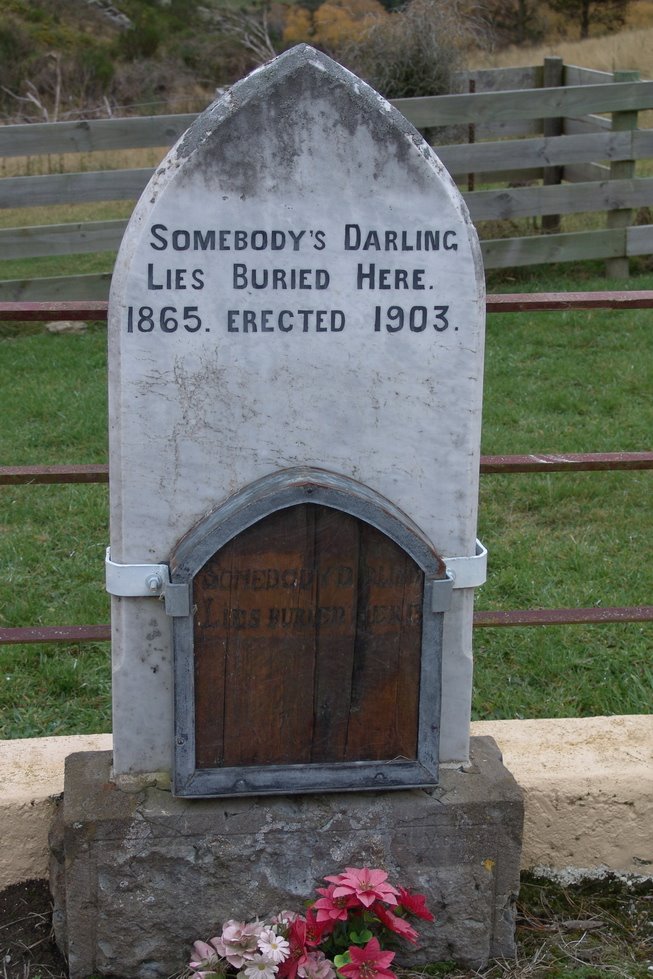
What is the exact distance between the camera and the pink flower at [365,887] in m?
2.32

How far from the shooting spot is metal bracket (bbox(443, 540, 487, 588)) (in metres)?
2.47

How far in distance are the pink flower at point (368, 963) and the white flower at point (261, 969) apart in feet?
0.43

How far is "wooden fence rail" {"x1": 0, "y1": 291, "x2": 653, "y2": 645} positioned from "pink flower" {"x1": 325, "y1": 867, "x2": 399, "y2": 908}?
0.87 metres

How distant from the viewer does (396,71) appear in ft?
39.1

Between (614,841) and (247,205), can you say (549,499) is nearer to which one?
(614,841)


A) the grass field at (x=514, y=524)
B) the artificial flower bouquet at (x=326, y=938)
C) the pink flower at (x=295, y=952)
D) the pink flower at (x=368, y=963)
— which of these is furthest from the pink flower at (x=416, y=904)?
the grass field at (x=514, y=524)

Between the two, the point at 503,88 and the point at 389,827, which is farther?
the point at 503,88

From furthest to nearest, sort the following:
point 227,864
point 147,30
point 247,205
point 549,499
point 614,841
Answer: point 147,30
point 549,499
point 614,841
point 227,864
point 247,205

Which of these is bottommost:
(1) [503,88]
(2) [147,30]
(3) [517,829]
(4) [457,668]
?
(3) [517,829]

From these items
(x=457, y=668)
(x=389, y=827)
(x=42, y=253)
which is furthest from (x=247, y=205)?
(x=42, y=253)

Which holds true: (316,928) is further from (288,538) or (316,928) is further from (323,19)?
(323,19)

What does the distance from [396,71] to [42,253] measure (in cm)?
520

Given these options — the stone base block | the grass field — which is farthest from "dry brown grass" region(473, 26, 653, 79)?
the stone base block

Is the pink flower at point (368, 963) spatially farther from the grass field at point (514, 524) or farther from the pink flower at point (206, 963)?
the grass field at point (514, 524)
